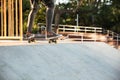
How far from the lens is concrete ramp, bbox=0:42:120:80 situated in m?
5.75

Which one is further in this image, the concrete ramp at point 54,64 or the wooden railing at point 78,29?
the wooden railing at point 78,29

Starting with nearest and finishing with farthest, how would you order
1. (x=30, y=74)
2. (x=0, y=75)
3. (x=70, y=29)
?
(x=0, y=75) → (x=30, y=74) → (x=70, y=29)

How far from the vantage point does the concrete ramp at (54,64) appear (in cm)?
575

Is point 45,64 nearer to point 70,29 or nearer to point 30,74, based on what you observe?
point 30,74

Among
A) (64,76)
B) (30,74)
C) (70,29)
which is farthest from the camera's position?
(70,29)

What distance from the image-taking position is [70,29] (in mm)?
34875

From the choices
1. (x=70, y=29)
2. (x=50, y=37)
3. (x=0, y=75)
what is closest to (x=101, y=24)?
(x=70, y=29)

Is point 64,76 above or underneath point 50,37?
underneath

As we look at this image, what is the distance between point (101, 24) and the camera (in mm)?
40875

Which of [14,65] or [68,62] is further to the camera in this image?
[68,62]

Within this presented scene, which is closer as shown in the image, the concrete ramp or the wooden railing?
the concrete ramp

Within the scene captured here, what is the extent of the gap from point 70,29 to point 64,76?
28.7m

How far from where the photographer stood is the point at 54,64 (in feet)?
21.6

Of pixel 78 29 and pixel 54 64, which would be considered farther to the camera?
pixel 78 29
